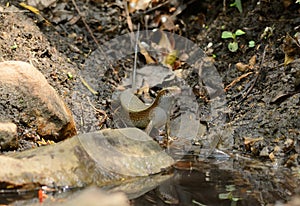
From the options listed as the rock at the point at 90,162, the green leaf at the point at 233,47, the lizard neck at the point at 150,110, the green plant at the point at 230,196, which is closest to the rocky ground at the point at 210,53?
the green leaf at the point at 233,47

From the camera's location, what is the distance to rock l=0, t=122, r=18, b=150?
11.9ft

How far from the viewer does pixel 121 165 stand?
3.55m

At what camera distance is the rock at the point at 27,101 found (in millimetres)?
4078

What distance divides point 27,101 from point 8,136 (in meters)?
0.53

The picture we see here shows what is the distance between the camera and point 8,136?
3.65 m

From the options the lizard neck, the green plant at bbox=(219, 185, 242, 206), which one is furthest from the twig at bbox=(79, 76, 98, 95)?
the green plant at bbox=(219, 185, 242, 206)

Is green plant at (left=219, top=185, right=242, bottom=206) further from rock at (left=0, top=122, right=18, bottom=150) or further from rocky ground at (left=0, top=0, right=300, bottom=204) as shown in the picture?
rock at (left=0, top=122, right=18, bottom=150)

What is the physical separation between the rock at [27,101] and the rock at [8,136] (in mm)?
364

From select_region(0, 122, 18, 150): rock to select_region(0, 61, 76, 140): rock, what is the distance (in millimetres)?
364

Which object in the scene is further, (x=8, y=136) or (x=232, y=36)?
(x=232, y=36)

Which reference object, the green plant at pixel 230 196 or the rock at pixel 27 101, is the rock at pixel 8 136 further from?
the green plant at pixel 230 196

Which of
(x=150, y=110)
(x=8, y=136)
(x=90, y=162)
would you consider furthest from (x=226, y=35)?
(x=8, y=136)

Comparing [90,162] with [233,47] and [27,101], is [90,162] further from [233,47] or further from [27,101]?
[233,47]

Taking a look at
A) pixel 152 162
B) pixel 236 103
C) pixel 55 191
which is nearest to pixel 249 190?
pixel 152 162
